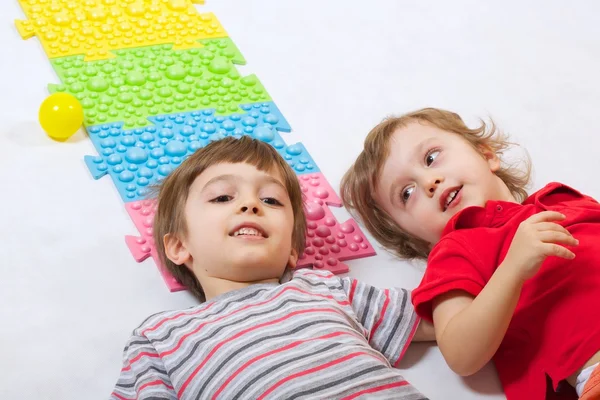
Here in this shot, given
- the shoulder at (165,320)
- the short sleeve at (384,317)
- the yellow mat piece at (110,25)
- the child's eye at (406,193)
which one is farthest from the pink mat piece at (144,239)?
the yellow mat piece at (110,25)

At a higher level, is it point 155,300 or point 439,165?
point 439,165

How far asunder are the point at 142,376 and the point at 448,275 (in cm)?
43

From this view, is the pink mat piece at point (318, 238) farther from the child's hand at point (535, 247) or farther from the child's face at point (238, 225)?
the child's hand at point (535, 247)

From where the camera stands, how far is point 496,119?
69.1 inches

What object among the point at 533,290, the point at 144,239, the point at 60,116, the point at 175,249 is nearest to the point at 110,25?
the point at 60,116

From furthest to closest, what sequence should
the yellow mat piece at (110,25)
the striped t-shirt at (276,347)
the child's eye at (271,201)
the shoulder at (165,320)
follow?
the yellow mat piece at (110,25) < the child's eye at (271,201) < the shoulder at (165,320) < the striped t-shirt at (276,347)

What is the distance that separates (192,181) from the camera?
1.28m

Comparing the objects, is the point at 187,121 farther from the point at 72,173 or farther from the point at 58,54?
the point at 58,54

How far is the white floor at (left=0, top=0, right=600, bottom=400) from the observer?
119 centimetres

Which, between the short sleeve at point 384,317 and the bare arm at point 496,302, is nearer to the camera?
the bare arm at point 496,302

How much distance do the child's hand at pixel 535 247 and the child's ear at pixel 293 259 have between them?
0.35 metres

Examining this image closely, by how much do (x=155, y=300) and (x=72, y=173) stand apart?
1.15ft

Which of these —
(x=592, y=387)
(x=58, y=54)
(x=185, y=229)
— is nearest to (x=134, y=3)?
(x=58, y=54)

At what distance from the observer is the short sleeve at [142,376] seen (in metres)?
1.05
